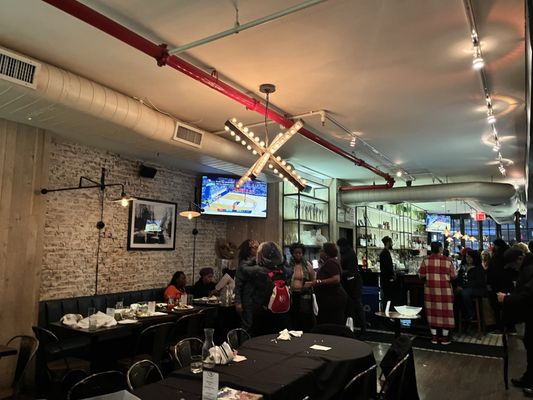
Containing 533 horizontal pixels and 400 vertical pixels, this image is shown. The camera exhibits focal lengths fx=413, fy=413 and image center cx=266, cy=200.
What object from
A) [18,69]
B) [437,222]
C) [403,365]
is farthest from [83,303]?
[437,222]

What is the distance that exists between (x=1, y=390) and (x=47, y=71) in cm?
365

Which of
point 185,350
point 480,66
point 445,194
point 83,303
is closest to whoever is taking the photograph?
point 185,350

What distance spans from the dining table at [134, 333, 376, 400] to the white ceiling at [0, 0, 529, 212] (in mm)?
2515

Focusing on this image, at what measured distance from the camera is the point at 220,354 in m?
2.76

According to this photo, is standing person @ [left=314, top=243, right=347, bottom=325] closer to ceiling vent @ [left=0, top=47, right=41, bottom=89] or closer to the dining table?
the dining table

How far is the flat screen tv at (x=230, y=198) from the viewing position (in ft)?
26.2

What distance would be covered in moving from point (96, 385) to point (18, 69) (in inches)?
100

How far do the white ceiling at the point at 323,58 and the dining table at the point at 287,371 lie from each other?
2.51 m

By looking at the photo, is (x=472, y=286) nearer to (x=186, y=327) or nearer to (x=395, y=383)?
(x=186, y=327)

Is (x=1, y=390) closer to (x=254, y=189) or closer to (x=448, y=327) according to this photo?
(x=254, y=189)

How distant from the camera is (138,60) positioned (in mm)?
3840

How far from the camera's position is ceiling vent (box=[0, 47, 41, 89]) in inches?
129

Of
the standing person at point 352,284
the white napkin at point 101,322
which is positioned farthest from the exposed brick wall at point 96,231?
the standing person at point 352,284

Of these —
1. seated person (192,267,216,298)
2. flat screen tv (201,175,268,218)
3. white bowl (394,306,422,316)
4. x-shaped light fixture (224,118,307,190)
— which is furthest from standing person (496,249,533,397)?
flat screen tv (201,175,268,218)
